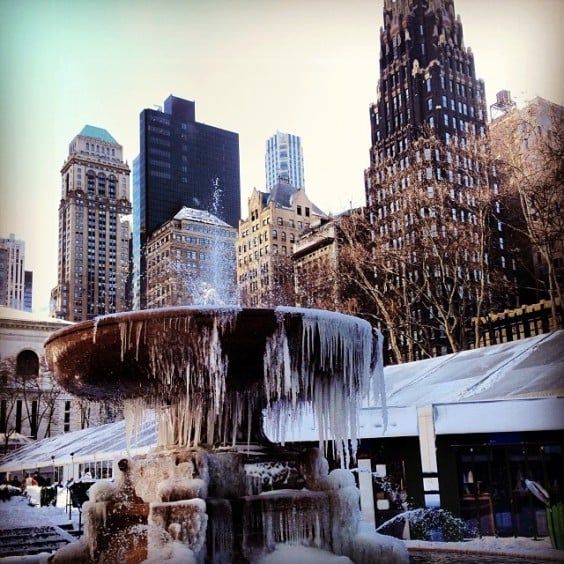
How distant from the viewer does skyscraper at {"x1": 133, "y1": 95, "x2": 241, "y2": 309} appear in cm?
1282

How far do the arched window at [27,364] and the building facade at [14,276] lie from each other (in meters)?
11.3

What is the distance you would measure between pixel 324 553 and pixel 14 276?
826 centimetres

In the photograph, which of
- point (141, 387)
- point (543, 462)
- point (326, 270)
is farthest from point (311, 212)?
point (141, 387)

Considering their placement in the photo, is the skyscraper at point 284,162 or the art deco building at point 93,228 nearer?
the art deco building at point 93,228

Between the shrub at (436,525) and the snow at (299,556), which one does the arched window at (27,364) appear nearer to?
the shrub at (436,525)

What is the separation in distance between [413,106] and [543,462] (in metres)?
17.1

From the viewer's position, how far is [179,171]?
18.8 meters

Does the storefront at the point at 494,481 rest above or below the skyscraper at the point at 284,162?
below

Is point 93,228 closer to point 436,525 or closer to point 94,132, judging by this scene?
point 94,132

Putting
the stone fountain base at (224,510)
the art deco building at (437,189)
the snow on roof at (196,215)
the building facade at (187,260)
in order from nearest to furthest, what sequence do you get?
the stone fountain base at (224,510) → the art deco building at (437,189) → the snow on roof at (196,215) → the building facade at (187,260)

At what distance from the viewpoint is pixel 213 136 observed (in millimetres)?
13852

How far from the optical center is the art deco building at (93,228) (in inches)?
551

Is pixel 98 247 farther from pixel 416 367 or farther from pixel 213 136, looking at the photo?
pixel 416 367

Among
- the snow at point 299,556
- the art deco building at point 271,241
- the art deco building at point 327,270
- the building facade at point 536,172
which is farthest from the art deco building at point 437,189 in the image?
the snow at point 299,556
